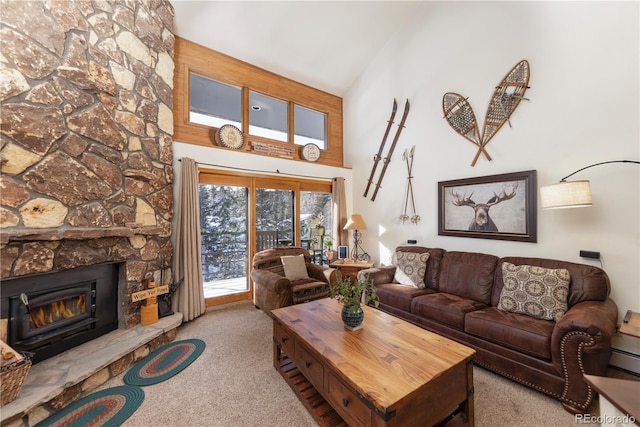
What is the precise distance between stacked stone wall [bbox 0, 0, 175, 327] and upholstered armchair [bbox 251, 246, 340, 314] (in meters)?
1.23

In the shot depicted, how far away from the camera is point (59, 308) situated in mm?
2244

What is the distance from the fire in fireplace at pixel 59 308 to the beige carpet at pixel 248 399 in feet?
1.96

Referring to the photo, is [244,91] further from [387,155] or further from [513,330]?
[513,330]

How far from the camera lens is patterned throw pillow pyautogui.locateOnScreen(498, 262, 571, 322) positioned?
7.19 feet

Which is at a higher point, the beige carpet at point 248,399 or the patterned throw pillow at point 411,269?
the patterned throw pillow at point 411,269

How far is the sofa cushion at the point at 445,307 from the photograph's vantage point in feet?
8.18

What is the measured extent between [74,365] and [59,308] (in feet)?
1.87

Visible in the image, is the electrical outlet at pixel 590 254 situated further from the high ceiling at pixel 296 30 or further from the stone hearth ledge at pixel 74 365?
the stone hearth ledge at pixel 74 365

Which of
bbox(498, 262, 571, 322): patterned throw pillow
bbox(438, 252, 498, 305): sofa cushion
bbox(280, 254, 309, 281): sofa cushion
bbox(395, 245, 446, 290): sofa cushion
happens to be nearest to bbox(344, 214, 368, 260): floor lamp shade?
bbox(280, 254, 309, 281): sofa cushion

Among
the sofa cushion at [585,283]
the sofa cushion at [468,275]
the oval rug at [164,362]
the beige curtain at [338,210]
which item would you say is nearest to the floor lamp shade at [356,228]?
the beige curtain at [338,210]

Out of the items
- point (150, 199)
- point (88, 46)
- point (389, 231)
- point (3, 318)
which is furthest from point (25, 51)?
point (389, 231)

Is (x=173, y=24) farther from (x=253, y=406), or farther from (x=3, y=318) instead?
(x=253, y=406)

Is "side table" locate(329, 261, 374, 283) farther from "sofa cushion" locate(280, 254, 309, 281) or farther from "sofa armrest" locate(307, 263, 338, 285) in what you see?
"sofa cushion" locate(280, 254, 309, 281)

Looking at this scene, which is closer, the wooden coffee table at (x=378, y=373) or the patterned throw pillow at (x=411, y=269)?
the wooden coffee table at (x=378, y=373)
